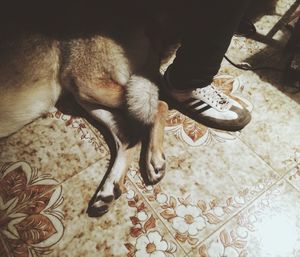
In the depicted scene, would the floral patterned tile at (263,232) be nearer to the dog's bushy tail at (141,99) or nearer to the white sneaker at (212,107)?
the white sneaker at (212,107)

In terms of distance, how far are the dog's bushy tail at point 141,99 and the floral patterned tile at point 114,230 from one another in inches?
10.0

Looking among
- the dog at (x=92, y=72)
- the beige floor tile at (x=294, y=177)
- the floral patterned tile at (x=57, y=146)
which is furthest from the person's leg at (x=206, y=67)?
the floral patterned tile at (x=57, y=146)

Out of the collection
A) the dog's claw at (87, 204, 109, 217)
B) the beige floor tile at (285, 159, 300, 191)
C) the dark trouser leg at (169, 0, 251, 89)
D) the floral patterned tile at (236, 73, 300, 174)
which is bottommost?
the dog's claw at (87, 204, 109, 217)

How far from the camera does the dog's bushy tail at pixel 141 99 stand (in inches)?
39.9

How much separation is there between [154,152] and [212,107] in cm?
31

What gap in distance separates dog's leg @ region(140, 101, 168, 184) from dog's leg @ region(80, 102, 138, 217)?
0.17 feet

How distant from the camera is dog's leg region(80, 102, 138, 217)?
96 centimetres

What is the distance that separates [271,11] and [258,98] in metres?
0.67

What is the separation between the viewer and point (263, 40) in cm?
148

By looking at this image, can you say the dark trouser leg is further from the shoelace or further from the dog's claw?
the dog's claw

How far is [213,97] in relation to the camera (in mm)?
1166

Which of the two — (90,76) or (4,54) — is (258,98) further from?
(4,54)

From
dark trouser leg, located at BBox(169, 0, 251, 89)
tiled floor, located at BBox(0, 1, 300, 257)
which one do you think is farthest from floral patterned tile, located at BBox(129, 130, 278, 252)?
dark trouser leg, located at BBox(169, 0, 251, 89)

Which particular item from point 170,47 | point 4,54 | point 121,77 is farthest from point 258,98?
point 4,54
